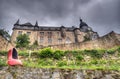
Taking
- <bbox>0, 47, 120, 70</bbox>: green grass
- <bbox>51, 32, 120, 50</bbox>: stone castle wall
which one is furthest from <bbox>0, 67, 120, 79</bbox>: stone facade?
<bbox>51, 32, 120, 50</bbox>: stone castle wall

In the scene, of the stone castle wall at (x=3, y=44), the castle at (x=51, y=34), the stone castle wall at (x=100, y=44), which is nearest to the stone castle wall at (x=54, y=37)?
the castle at (x=51, y=34)

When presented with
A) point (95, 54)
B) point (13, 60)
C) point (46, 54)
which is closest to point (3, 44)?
point (46, 54)

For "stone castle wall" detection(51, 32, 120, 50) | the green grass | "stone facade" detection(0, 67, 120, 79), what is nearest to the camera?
"stone facade" detection(0, 67, 120, 79)

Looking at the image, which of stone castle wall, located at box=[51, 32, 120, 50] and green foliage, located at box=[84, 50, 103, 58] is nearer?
green foliage, located at box=[84, 50, 103, 58]

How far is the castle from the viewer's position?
174 ft

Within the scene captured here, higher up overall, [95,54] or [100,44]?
[100,44]

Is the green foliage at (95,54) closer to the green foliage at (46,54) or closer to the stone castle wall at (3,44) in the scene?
the green foliage at (46,54)

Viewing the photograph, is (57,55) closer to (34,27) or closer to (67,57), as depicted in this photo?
(67,57)

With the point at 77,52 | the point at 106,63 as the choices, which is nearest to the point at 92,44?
the point at 77,52

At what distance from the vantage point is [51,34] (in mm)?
54344

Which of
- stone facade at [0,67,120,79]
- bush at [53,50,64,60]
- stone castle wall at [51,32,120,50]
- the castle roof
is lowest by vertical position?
stone facade at [0,67,120,79]

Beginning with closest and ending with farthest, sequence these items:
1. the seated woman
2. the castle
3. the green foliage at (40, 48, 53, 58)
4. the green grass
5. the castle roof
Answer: the seated woman
the green grass
the green foliage at (40, 48, 53, 58)
the castle
the castle roof

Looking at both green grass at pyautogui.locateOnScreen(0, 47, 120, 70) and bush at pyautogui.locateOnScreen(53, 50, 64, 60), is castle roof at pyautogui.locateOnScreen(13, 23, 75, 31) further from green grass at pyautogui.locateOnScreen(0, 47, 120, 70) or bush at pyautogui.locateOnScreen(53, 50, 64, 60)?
bush at pyautogui.locateOnScreen(53, 50, 64, 60)

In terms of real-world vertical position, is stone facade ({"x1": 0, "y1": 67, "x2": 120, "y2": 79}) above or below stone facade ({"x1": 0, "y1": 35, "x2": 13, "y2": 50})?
below
